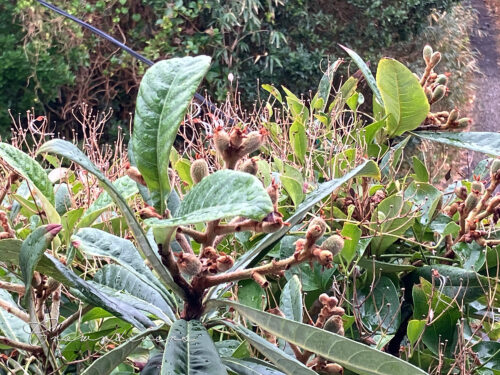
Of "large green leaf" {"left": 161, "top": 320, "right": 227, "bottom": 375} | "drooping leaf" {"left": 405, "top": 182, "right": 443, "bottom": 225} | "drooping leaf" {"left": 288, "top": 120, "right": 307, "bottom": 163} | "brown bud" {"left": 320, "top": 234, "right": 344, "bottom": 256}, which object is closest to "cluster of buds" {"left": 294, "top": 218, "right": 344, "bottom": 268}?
"brown bud" {"left": 320, "top": 234, "right": 344, "bottom": 256}

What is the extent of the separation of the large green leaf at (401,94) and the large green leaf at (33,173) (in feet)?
1.52

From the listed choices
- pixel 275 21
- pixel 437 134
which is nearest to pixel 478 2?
pixel 275 21

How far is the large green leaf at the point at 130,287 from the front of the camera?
54 cm

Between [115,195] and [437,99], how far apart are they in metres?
0.66

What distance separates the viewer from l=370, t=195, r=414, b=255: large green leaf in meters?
0.74

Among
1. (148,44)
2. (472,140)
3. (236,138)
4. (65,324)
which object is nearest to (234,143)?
(236,138)

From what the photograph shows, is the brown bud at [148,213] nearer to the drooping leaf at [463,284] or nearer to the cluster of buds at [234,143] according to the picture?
the cluster of buds at [234,143]

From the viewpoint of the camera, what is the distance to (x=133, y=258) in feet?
1.86

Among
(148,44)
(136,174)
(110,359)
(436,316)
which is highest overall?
(136,174)

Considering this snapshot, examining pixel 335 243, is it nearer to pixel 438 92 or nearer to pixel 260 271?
pixel 260 271

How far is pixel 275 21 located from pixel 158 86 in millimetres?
5568

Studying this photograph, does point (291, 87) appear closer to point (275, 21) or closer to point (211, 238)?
point (275, 21)

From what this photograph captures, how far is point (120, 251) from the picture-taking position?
56cm

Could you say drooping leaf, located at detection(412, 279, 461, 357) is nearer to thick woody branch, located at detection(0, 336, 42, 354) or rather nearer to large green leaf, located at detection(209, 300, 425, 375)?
large green leaf, located at detection(209, 300, 425, 375)
